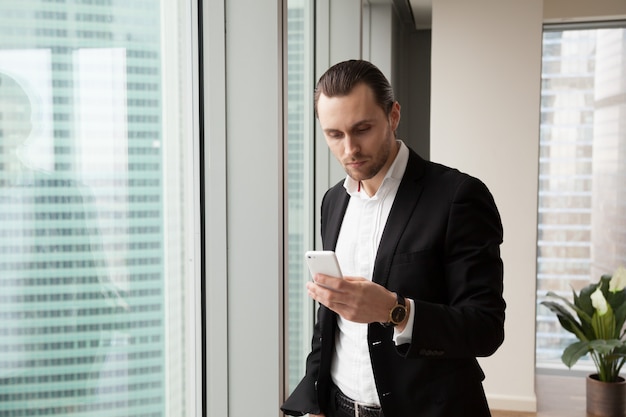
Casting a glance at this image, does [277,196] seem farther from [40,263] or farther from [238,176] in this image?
[40,263]

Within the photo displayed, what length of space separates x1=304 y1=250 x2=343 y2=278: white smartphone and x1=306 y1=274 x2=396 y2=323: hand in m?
0.02

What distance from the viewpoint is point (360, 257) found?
1.50 m

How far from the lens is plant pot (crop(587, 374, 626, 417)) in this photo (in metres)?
4.13

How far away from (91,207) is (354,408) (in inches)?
29.4

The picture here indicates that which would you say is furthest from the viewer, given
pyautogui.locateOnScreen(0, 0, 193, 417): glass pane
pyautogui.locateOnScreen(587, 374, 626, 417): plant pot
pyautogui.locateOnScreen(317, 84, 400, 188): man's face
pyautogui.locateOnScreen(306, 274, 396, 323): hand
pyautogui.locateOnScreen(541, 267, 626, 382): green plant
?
pyautogui.locateOnScreen(587, 374, 626, 417): plant pot

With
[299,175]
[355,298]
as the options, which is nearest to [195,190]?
[355,298]

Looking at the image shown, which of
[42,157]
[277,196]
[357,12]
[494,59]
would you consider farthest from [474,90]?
[42,157]

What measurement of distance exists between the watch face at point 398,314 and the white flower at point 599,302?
10.7 ft

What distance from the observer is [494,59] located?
4.28 m

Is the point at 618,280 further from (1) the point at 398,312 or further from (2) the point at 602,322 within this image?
(1) the point at 398,312

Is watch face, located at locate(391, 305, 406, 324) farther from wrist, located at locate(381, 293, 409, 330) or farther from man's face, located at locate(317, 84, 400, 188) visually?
man's face, located at locate(317, 84, 400, 188)

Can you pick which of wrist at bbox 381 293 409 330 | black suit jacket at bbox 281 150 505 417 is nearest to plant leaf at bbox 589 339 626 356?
black suit jacket at bbox 281 150 505 417

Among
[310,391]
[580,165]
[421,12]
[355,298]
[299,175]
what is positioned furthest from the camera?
[421,12]

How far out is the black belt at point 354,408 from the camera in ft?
4.75
